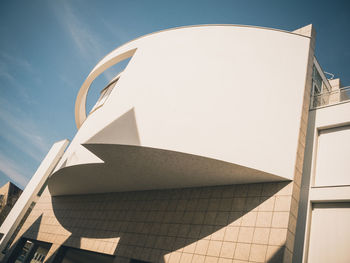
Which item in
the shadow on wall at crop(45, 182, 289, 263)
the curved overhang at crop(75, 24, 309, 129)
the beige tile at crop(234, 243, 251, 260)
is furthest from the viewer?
the curved overhang at crop(75, 24, 309, 129)

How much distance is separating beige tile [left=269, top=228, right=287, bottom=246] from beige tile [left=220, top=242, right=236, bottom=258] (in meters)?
1.01

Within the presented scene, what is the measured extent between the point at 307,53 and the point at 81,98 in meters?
14.6

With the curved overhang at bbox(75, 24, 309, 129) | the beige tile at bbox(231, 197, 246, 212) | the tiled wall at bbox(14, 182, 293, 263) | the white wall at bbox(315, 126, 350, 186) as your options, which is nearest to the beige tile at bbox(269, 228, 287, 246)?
the tiled wall at bbox(14, 182, 293, 263)

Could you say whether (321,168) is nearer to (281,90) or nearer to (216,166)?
(281,90)

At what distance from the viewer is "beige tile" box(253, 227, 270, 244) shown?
579cm

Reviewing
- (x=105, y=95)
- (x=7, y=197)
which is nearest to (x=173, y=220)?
(x=105, y=95)

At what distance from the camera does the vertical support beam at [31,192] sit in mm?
16984

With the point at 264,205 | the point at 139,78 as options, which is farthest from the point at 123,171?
the point at 264,205

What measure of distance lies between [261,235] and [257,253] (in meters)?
0.42

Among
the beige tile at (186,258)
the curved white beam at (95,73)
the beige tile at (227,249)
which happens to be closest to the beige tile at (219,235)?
the beige tile at (227,249)

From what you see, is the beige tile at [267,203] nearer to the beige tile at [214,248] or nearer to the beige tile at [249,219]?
the beige tile at [249,219]

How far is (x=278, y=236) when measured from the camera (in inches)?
221

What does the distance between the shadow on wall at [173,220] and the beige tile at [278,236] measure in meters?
0.13

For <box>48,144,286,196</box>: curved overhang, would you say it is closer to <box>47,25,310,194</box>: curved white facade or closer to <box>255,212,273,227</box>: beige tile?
<box>47,25,310,194</box>: curved white facade
